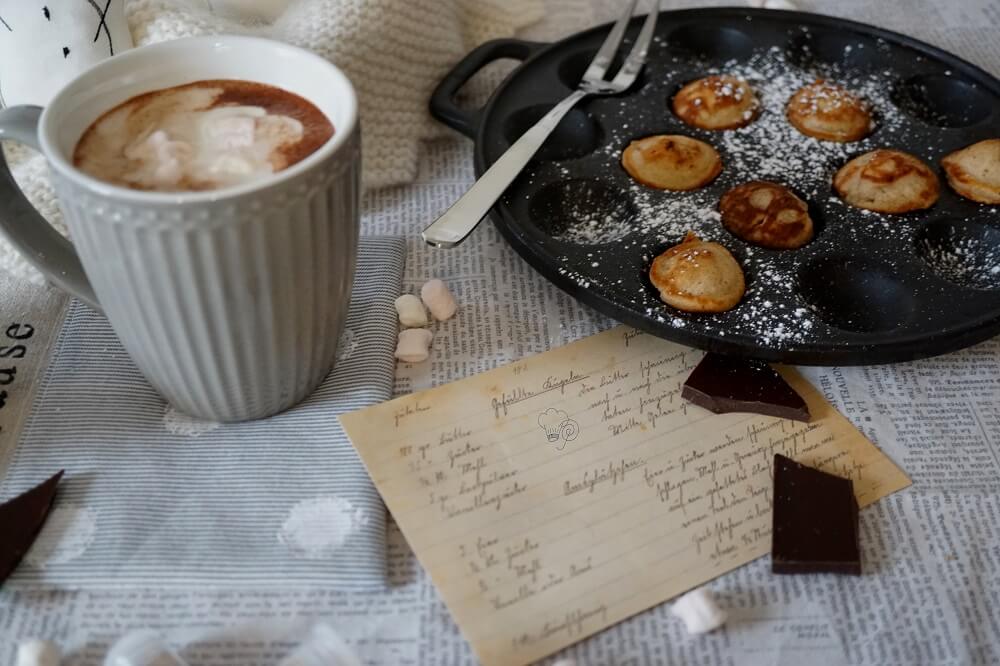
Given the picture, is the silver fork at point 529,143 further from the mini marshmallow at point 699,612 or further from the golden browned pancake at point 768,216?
the mini marshmallow at point 699,612

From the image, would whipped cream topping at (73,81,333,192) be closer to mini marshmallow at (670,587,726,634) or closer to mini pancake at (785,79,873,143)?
mini marshmallow at (670,587,726,634)

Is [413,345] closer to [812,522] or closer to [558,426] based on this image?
[558,426]

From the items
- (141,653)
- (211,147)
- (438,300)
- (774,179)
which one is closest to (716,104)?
(774,179)

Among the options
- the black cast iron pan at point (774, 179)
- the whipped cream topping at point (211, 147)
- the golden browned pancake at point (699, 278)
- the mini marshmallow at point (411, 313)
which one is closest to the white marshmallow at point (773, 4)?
the black cast iron pan at point (774, 179)

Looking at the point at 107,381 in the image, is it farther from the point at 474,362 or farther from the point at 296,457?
the point at 474,362

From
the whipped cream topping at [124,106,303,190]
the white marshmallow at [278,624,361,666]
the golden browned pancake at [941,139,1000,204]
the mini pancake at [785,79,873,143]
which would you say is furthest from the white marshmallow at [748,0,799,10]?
the white marshmallow at [278,624,361,666]

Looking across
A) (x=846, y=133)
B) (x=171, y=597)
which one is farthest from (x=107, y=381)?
(x=846, y=133)
